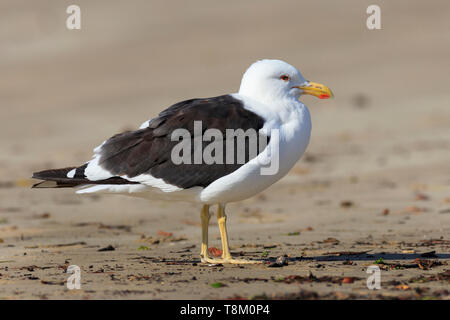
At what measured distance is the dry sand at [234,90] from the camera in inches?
259

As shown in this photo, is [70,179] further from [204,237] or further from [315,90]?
[315,90]

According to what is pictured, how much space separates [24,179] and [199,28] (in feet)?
67.1

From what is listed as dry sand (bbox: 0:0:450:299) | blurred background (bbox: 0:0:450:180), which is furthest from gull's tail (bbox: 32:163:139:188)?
blurred background (bbox: 0:0:450:180)

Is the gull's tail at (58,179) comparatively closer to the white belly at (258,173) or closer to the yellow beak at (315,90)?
the white belly at (258,173)

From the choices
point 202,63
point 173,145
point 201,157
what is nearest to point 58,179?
point 173,145

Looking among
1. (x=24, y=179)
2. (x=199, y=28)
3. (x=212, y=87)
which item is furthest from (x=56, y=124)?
(x=199, y=28)

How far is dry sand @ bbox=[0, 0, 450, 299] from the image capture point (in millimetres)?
6574

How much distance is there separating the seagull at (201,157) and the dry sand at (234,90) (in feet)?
2.17

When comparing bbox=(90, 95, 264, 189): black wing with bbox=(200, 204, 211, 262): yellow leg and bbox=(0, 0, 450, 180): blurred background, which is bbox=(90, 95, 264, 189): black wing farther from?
bbox=(0, 0, 450, 180): blurred background

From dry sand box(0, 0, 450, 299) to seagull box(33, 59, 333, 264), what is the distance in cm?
66

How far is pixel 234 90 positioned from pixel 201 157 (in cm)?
1926

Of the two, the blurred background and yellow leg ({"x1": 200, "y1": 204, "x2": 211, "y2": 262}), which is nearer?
yellow leg ({"x1": 200, "y1": 204, "x2": 211, "y2": 262})
